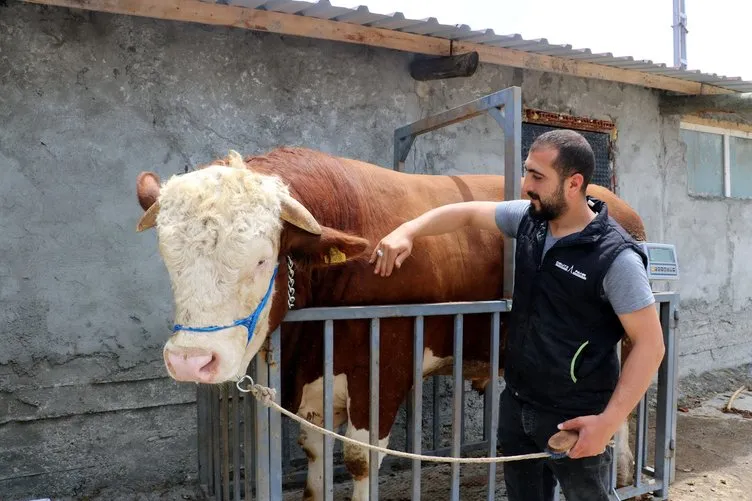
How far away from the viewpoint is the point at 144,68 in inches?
153

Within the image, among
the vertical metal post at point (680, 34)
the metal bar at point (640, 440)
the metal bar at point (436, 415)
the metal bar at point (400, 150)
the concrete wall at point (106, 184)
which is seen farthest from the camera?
the vertical metal post at point (680, 34)

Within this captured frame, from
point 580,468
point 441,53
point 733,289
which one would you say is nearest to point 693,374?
point 733,289

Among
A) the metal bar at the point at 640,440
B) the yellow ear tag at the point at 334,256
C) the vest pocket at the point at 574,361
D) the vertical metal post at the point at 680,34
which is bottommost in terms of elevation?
the metal bar at the point at 640,440

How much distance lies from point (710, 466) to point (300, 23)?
4.51 m

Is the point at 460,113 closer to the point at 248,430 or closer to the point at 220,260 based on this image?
the point at 220,260

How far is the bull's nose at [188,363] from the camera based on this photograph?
2.08 metres

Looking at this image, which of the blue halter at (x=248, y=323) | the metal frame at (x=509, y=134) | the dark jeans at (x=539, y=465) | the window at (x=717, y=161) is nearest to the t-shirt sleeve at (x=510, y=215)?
the metal frame at (x=509, y=134)

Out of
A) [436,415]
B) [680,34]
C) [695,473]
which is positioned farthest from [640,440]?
[680,34]

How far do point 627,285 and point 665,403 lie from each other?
5.43ft

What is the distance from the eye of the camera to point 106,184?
150 inches

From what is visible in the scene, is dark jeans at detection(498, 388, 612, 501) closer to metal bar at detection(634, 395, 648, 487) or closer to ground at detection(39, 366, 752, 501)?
metal bar at detection(634, 395, 648, 487)

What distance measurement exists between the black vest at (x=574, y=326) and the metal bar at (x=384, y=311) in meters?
0.41

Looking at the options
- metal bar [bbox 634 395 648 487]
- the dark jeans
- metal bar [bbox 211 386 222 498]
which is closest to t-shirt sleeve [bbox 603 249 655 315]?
the dark jeans

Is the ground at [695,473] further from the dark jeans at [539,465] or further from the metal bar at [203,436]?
the dark jeans at [539,465]
